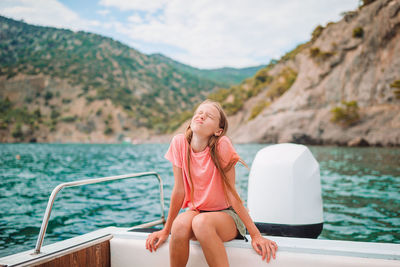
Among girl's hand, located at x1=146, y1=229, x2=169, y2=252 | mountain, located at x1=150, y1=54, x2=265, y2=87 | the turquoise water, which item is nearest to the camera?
girl's hand, located at x1=146, y1=229, x2=169, y2=252

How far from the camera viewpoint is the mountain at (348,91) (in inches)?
1000

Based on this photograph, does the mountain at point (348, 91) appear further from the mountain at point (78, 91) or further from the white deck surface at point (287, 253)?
the mountain at point (78, 91)

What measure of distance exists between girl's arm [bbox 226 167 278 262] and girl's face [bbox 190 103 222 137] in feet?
0.82

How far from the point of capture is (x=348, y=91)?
28.2m

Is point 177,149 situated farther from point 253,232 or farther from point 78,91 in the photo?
point 78,91

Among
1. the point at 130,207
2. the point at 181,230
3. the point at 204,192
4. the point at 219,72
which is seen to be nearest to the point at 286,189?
the point at 204,192

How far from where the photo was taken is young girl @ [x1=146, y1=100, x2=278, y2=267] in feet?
5.02

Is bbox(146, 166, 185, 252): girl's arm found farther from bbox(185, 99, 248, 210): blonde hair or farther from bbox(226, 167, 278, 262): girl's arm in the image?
bbox(226, 167, 278, 262): girl's arm

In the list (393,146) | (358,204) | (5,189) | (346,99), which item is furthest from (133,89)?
(358,204)

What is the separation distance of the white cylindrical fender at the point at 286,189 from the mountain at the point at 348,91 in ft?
82.9

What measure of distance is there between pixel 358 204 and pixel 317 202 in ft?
15.4

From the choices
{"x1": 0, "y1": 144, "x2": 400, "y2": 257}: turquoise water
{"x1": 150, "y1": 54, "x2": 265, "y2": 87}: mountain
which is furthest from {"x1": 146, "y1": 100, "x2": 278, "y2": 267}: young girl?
{"x1": 150, "y1": 54, "x2": 265, "y2": 87}: mountain

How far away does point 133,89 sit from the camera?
247 feet

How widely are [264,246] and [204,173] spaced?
0.52 m
